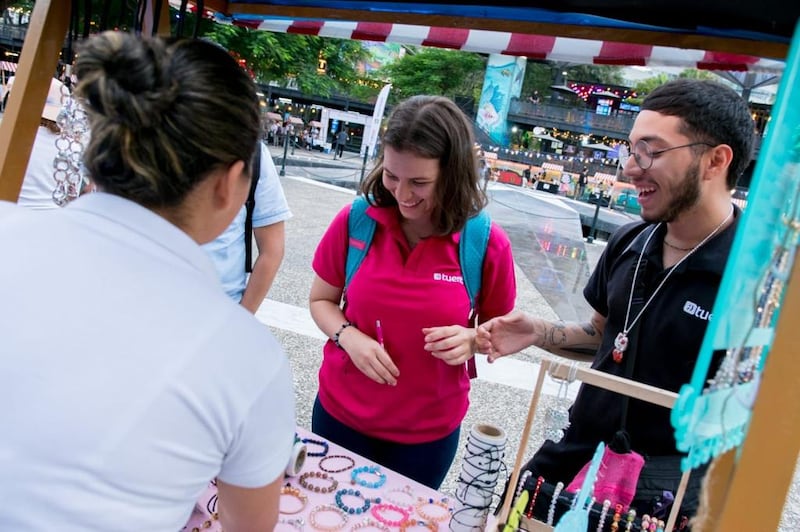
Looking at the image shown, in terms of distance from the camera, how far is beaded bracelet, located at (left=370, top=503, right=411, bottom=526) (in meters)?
1.32

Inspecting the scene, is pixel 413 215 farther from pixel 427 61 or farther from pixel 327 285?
pixel 427 61

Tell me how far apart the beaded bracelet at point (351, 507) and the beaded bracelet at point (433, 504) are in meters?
0.10

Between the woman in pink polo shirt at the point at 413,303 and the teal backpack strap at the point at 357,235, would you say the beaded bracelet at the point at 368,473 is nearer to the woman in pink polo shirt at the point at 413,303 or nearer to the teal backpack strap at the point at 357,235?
the woman in pink polo shirt at the point at 413,303

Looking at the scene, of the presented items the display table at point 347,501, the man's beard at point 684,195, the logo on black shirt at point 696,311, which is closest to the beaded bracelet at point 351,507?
the display table at point 347,501

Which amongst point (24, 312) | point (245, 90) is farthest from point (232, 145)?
point (24, 312)

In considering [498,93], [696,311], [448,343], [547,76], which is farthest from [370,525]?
[547,76]

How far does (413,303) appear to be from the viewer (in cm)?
164

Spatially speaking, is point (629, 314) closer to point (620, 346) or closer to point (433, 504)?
point (620, 346)

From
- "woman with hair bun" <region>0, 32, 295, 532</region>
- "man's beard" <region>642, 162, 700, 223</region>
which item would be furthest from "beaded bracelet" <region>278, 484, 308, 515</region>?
"man's beard" <region>642, 162, 700, 223</region>

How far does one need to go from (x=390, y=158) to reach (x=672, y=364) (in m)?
0.90

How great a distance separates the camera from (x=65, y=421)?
2.10ft

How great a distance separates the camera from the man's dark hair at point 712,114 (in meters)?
1.38

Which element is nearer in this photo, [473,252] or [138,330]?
[138,330]

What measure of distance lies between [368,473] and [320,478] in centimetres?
12
